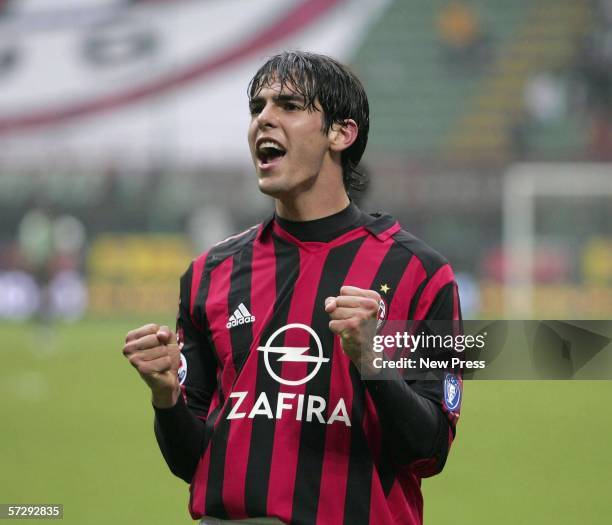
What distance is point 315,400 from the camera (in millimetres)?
1967

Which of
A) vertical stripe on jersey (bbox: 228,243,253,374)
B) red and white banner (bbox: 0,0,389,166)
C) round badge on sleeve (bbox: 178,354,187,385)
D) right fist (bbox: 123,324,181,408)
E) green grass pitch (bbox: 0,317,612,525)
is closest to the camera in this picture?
right fist (bbox: 123,324,181,408)

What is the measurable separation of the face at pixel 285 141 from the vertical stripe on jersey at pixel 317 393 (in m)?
0.17

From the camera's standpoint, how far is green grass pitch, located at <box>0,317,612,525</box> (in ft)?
17.5

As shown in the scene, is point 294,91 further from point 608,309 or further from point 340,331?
point 608,309

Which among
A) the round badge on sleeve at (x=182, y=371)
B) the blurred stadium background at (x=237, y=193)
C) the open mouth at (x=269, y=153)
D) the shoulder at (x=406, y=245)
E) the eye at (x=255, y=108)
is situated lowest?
the round badge on sleeve at (x=182, y=371)

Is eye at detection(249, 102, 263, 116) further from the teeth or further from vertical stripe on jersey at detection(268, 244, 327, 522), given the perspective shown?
vertical stripe on jersey at detection(268, 244, 327, 522)

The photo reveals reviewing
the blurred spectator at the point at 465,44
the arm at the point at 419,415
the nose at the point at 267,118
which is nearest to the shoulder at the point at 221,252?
the nose at the point at 267,118

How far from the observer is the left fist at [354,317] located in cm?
178

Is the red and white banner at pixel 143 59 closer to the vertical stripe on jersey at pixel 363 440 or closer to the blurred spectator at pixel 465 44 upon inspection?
the blurred spectator at pixel 465 44

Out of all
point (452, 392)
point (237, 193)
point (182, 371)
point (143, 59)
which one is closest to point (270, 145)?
point (182, 371)

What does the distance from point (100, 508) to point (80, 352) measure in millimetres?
7584

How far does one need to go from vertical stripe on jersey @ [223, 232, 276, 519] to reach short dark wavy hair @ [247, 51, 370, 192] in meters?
0.29

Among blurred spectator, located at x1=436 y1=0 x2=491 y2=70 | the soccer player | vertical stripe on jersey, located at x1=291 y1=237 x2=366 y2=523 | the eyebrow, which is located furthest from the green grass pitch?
blurred spectator, located at x1=436 y1=0 x2=491 y2=70

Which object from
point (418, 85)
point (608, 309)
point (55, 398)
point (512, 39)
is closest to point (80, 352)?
point (55, 398)
